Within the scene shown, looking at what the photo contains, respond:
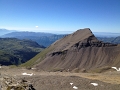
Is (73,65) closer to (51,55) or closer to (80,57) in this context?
(80,57)

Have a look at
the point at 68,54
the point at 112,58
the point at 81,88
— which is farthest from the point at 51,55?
the point at 81,88

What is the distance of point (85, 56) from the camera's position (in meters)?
129

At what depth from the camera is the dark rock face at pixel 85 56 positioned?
11962cm

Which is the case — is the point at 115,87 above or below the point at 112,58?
above

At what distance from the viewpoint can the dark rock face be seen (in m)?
120

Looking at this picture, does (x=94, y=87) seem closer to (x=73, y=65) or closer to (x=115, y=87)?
(x=115, y=87)

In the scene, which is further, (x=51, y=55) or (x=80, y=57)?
(x=51, y=55)

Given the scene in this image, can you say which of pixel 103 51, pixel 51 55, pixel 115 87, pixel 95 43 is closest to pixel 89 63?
pixel 103 51

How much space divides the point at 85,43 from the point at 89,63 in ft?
91.4

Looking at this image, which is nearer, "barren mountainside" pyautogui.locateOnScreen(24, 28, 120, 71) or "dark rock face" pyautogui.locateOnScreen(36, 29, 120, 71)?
"barren mountainside" pyautogui.locateOnScreen(24, 28, 120, 71)

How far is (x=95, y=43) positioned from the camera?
14200cm

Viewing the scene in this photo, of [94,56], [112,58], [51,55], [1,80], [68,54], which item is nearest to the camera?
[1,80]

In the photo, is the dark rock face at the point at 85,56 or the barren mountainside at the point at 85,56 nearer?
the barren mountainside at the point at 85,56

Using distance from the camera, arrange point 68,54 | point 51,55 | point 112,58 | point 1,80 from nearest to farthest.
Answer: point 1,80 → point 112,58 → point 68,54 → point 51,55
